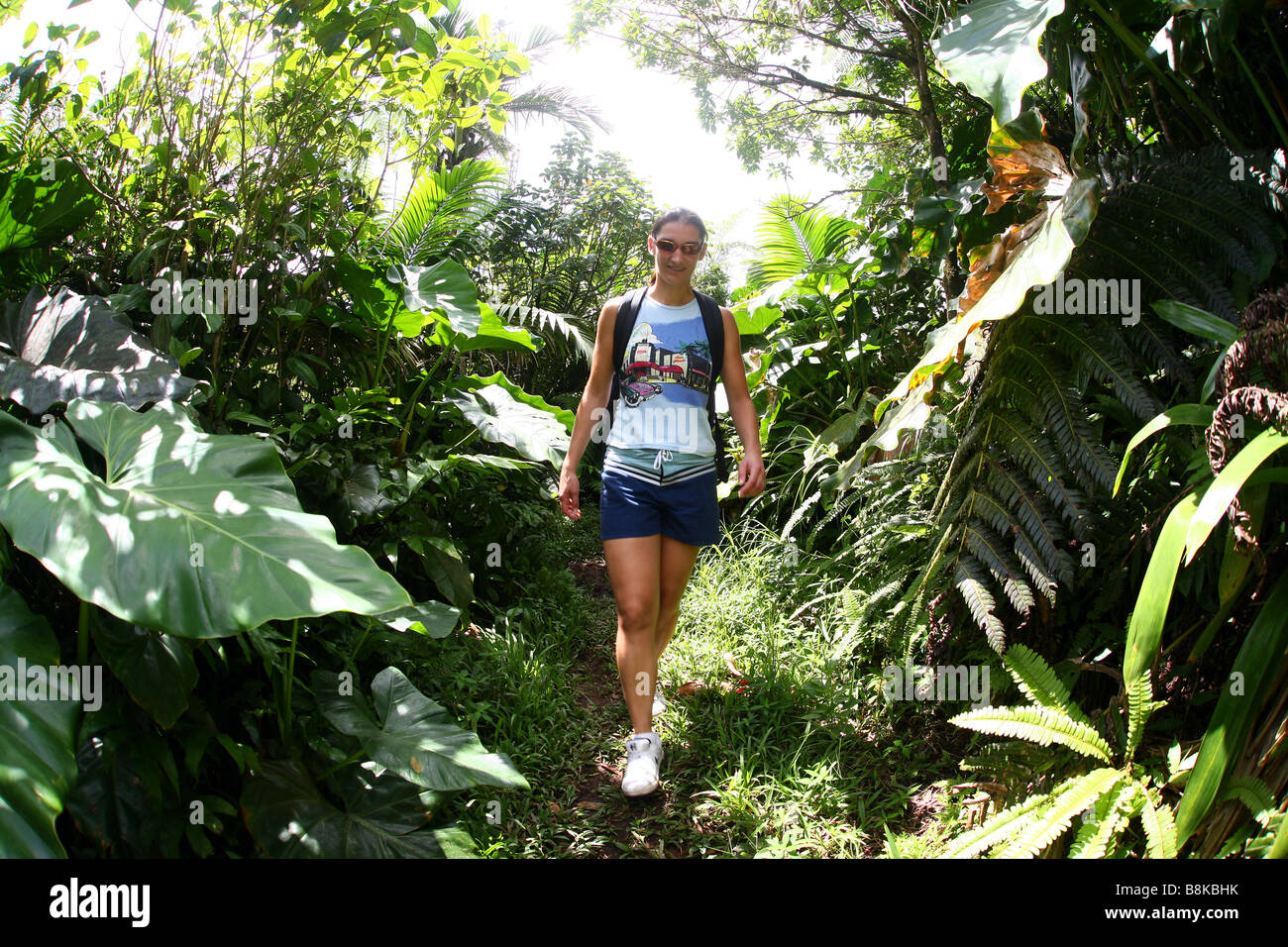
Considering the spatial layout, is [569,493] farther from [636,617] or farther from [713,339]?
[713,339]

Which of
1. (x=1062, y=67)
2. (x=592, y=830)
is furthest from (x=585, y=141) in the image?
(x=592, y=830)

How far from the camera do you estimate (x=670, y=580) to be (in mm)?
2764

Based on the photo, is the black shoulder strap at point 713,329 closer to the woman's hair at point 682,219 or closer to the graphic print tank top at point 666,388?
the graphic print tank top at point 666,388

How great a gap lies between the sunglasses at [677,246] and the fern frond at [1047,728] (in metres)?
1.64

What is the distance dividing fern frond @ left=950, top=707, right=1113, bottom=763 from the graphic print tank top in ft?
3.85

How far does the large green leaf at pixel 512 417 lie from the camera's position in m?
3.48

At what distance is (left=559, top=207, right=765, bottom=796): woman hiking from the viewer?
2619 mm

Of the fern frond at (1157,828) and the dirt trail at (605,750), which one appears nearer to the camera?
the fern frond at (1157,828)

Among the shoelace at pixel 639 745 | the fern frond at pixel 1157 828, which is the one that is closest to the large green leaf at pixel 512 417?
the shoelace at pixel 639 745

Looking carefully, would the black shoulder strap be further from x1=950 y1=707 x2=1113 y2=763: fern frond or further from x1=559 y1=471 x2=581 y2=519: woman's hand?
x1=950 y1=707 x2=1113 y2=763: fern frond

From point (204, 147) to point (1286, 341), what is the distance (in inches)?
140

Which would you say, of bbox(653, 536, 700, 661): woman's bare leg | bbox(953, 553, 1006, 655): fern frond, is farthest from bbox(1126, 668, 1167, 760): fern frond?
bbox(653, 536, 700, 661): woman's bare leg

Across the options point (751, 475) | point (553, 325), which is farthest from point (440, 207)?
point (751, 475)
